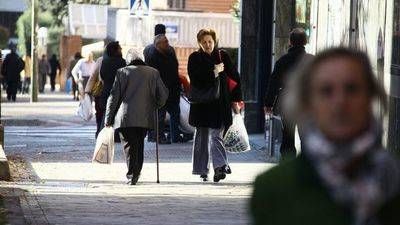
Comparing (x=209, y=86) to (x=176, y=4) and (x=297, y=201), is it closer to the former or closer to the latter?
(x=297, y=201)

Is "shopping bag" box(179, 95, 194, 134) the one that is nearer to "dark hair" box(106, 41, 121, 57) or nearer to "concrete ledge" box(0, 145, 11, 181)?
"dark hair" box(106, 41, 121, 57)

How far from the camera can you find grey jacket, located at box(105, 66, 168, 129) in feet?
46.2

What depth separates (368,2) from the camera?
12.5m

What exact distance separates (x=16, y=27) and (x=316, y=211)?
268ft

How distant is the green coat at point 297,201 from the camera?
342 centimetres

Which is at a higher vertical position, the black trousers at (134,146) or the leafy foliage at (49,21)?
the black trousers at (134,146)

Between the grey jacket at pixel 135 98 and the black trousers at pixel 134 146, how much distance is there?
11 centimetres

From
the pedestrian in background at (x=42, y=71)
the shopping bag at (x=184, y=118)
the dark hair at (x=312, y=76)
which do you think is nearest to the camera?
the dark hair at (x=312, y=76)

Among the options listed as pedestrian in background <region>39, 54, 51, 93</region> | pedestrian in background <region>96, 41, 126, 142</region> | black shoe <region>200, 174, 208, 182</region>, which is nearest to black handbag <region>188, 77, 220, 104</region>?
black shoe <region>200, 174, 208, 182</region>

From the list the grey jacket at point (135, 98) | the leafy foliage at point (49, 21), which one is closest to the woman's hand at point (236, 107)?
the grey jacket at point (135, 98)

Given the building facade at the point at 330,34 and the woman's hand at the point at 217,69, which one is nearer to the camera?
the building facade at the point at 330,34

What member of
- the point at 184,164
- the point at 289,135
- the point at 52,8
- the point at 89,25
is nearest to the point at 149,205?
the point at 289,135

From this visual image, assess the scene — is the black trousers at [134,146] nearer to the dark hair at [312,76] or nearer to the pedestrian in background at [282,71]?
the pedestrian in background at [282,71]

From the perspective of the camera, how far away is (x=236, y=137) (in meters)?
14.7
